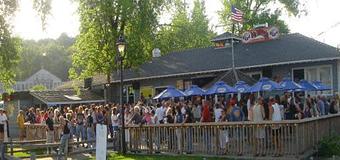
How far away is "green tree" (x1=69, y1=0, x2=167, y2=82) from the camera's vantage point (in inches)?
1492

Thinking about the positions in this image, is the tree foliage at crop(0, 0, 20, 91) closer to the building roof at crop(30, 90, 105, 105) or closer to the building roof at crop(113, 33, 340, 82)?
the building roof at crop(113, 33, 340, 82)

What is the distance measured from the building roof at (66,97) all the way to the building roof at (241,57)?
4346 millimetres

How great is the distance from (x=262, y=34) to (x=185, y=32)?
2532cm

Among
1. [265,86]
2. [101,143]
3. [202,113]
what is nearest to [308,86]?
[265,86]

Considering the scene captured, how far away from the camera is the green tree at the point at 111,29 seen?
37906mm

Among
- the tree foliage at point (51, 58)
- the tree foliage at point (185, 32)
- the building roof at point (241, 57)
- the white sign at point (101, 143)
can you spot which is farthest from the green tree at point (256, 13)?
the tree foliage at point (51, 58)

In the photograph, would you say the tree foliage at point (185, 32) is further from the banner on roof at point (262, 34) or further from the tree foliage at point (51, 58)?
the tree foliage at point (51, 58)

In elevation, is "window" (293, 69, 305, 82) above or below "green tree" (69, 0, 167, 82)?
below

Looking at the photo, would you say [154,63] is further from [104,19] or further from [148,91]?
[104,19]

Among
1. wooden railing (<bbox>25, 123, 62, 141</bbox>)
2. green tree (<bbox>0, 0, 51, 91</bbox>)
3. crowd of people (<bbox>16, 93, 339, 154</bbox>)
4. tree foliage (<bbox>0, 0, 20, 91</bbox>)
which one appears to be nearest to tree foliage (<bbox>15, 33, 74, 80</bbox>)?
wooden railing (<bbox>25, 123, 62, 141</bbox>)

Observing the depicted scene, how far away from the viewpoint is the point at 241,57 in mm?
29312

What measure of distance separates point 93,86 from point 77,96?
74.9 inches

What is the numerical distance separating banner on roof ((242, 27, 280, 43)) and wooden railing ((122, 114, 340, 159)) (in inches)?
464

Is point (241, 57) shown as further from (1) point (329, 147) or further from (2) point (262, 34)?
(1) point (329, 147)
